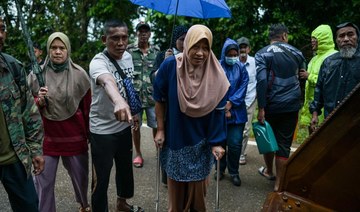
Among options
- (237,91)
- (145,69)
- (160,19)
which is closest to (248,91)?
(237,91)

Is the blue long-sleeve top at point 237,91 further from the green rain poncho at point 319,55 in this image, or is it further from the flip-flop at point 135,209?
the flip-flop at point 135,209

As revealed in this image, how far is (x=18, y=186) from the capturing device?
2389 millimetres

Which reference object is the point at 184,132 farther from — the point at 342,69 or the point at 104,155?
the point at 342,69

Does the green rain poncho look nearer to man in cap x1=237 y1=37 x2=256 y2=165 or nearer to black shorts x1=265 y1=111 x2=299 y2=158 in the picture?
man in cap x1=237 y1=37 x2=256 y2=165

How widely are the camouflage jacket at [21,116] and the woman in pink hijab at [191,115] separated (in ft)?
2.98

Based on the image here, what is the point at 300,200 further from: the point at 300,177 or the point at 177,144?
the point at 177,144

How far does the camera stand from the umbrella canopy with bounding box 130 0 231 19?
374 centimetres

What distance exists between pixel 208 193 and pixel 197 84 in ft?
6.22

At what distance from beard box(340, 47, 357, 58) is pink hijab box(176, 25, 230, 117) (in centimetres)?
144

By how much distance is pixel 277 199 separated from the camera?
1.51 metres

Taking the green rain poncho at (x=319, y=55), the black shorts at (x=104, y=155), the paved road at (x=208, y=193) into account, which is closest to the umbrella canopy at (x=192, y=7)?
the black shorts at (x=104, y=155)

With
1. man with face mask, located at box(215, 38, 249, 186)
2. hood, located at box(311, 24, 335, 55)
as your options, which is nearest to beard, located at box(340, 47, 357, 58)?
man with face mask, located at box(215, 38, 249, 186)

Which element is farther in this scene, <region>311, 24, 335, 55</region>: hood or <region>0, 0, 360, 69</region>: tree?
<region>0, 0, 360, 69</region>: tree

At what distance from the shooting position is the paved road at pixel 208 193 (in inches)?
148
